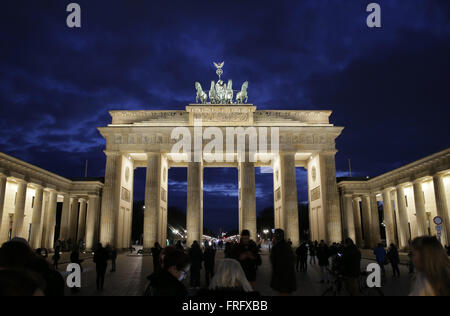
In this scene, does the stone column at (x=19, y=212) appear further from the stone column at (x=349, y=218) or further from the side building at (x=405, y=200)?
the side building at (x=405, y=200)

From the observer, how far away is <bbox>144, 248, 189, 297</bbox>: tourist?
4.09 meters

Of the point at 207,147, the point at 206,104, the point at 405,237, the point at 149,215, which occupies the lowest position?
the point at 405,237

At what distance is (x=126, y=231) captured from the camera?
41750mm

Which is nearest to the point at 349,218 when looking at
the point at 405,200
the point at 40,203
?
the point at 405,200

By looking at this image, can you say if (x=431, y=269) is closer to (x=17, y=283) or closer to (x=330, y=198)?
(x=17, y=283)

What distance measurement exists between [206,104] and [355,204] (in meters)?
28.0

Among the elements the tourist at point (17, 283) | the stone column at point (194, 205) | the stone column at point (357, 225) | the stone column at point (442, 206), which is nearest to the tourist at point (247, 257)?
the tourist at point (17, 283)

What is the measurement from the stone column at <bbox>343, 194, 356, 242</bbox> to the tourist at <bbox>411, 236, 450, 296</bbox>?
39.1 metres

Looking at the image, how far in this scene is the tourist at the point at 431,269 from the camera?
3.05 meters

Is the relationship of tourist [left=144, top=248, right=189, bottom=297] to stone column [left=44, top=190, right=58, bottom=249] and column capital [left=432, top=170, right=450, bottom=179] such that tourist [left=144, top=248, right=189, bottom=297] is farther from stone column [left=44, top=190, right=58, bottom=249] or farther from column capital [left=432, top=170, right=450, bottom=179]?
stone column [left=44, top=190, right=58, bottom=249]

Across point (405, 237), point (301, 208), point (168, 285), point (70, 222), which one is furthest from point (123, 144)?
point (301, 208)

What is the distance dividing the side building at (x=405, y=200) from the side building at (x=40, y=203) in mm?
32766
